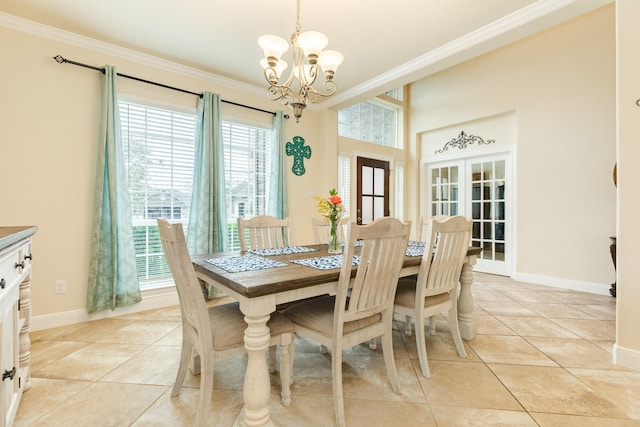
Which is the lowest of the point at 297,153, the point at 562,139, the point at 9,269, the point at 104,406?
the point at 104,406

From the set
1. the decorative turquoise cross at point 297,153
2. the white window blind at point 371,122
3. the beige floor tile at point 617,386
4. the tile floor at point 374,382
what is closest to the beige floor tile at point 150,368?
the tile floor at point 374,382

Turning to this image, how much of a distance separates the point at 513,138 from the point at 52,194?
5.46 m

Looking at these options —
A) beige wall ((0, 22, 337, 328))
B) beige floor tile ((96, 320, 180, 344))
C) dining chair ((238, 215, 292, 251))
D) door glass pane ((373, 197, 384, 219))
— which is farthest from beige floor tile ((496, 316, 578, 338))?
beige wall ((0, 22, 337, 328))

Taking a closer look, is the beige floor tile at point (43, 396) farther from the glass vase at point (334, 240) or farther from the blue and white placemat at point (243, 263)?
the glass vase at point (334, 240)

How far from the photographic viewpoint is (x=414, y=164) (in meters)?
5.50

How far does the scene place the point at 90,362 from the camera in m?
1.97

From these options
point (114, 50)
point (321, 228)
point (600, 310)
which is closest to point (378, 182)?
point (321, 228)

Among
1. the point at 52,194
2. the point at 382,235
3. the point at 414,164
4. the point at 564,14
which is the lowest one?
the point at 382,235

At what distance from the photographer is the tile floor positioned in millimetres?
1456

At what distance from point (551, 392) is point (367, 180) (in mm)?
3781

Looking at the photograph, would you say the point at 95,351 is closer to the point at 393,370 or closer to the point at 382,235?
the point at 393,370

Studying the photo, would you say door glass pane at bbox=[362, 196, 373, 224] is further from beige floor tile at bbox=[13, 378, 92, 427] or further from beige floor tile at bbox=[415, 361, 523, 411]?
beige floor tile at bbox=[13, 378, 92, 427]

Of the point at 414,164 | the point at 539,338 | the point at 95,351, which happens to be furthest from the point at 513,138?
the point at 95,351

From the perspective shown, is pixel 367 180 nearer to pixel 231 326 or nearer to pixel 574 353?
pixel 574 353
